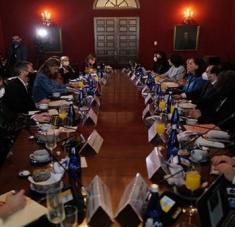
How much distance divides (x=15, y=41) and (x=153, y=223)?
27.0 ft

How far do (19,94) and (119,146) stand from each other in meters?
1.96

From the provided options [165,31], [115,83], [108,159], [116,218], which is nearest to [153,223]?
[116,218]

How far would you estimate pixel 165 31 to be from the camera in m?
8.85

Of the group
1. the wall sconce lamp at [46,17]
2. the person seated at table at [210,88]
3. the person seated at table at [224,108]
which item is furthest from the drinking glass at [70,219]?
the wall sconce lamp at [46,17]

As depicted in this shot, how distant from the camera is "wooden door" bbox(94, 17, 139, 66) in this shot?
875cm

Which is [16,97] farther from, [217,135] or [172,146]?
[217,135]

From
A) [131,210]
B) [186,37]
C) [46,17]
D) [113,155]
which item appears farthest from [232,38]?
[131,210]

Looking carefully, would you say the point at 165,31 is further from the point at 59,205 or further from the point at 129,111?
the point at 59,205

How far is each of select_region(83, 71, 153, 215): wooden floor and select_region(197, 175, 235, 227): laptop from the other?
430 millimetres

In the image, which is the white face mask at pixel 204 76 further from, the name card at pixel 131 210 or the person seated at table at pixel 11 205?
the person seated at table at pixel 11 205

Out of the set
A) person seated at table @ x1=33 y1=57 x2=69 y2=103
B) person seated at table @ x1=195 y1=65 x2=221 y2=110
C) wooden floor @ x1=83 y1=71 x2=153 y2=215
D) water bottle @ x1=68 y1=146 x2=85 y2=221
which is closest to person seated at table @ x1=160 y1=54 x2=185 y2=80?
person seated at table @ x1=195 y1=65 x2=221 y2=110

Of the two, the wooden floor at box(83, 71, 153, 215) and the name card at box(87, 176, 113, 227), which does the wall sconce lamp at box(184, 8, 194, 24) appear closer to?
the wooden floor at box(83, 71, 153, 215)

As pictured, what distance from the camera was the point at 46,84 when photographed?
430 cm

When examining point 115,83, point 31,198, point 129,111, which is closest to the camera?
point 31,198
